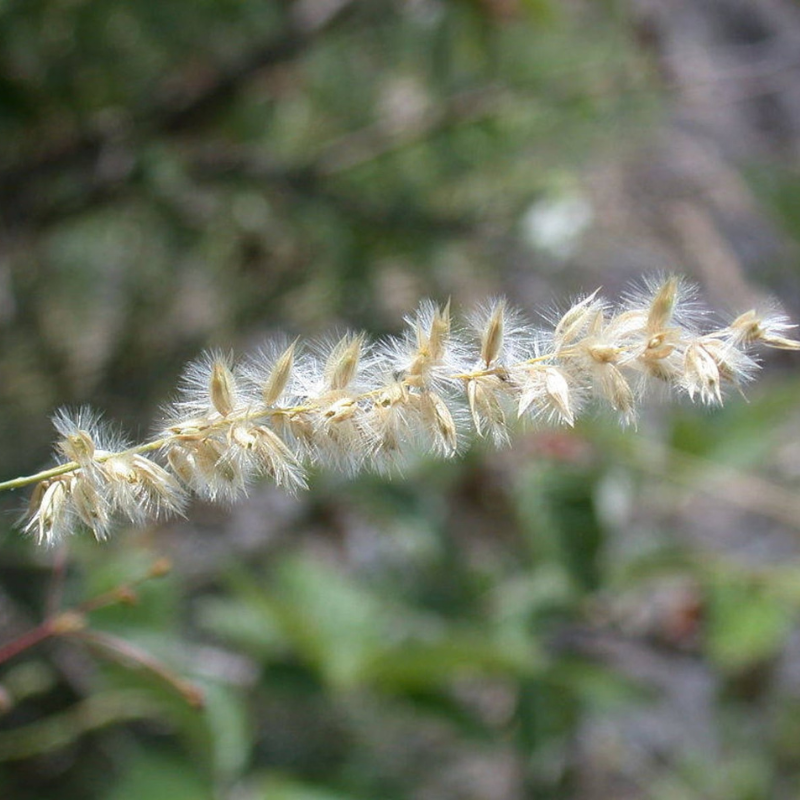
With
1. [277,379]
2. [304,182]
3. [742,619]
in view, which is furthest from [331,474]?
[277,379]

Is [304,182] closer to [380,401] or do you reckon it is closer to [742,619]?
[742,619]

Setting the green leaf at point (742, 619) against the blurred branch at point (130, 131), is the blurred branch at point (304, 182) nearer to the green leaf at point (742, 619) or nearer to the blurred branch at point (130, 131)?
the blurred branch at point (130, 131)

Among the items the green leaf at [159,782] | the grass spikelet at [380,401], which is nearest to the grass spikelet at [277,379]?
the grass spikelet at [380,401]

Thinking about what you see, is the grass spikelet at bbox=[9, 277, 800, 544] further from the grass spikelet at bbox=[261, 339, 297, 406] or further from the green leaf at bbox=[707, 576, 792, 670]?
the green leaf at bbox=[707, 576, 792, 670]

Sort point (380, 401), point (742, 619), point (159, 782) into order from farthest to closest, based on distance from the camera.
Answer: point (742, 619), point (159, 782), point (380, 401)

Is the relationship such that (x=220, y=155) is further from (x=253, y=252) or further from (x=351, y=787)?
(x=351, y=787)

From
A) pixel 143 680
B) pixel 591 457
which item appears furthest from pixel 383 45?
pixel 143 680

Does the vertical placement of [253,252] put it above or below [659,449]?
above

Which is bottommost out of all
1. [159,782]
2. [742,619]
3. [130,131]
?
[159,782]

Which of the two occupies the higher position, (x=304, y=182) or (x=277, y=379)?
(x=304, y=182)
